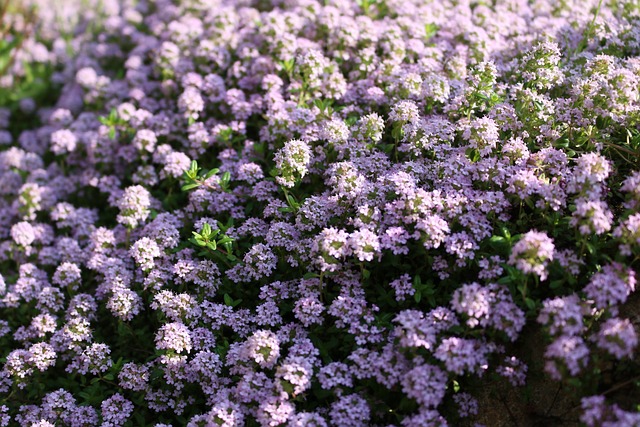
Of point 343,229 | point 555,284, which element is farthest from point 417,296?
point 555,284

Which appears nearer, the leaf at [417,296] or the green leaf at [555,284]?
the green leaf at [555,284]

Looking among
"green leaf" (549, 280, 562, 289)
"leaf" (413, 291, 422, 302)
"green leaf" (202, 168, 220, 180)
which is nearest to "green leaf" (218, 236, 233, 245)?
"green leaf" (202, 168, 220, 180)

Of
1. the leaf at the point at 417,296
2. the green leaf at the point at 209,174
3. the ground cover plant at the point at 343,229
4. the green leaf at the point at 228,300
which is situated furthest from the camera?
the green leaf at the point at 209,174

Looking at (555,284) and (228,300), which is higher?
(228,300)

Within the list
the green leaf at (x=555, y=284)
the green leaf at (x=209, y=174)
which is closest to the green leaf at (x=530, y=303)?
the green leaf at (x=555, y=284)

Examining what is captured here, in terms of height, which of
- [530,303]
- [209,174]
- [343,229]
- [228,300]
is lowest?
[530,303]

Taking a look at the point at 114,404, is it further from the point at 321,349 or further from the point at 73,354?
the point at 321,349

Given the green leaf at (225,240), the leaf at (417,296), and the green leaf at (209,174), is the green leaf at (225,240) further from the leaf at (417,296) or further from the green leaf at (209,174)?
the leaf at (417,296)

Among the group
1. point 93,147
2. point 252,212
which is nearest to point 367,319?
point 252,212

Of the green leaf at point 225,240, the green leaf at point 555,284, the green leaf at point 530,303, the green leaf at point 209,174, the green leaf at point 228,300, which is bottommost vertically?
the green leaf at point 530,303

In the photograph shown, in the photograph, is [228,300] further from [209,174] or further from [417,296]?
[417,296]
